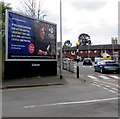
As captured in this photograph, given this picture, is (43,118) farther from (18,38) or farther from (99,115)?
(18,38)

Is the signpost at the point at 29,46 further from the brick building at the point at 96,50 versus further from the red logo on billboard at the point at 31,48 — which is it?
the brick building at the point at 96,50

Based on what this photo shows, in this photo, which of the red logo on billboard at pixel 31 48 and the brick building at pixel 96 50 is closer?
the red logo on billboard at pixel 31 48

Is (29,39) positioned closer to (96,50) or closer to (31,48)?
(31,48)

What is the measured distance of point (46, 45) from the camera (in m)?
16.5

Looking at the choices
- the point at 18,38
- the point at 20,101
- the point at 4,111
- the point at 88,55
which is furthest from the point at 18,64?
the point at 88,55

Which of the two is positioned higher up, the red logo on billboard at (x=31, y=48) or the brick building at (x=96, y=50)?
the brick building at (x=96, y=50)

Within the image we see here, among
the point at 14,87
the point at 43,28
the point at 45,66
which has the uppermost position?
the point at 43,28

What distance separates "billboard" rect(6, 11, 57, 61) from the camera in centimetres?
1349

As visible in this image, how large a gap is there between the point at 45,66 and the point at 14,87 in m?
5.55

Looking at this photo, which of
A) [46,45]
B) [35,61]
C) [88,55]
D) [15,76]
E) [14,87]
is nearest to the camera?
[14,87]

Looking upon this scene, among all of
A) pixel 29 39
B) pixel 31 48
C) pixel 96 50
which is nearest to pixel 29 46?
pixel 31 48

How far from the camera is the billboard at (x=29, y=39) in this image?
13492 mm

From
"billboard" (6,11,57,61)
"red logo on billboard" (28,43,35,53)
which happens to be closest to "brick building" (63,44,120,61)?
"billboard" (6,11,57,61)

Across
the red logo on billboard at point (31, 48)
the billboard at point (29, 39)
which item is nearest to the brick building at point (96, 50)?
the billboard at point (29, 39)
